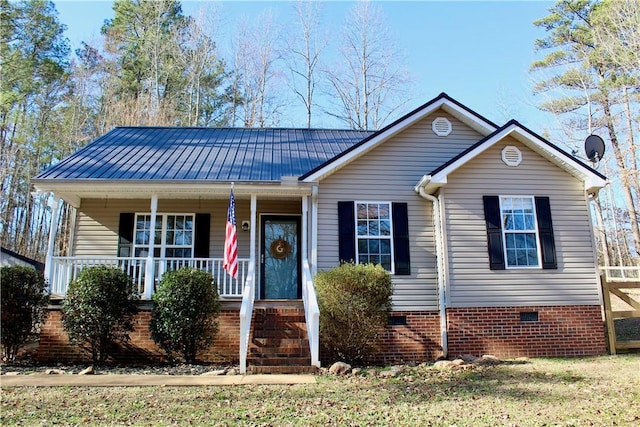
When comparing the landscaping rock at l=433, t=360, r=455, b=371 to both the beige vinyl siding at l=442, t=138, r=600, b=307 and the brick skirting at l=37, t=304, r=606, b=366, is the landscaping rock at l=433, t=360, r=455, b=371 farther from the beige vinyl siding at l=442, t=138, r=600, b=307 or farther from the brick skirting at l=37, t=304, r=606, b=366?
the beige vinyl siding at l=442, t=138, r=600, b=307

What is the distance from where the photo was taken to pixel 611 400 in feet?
17.3

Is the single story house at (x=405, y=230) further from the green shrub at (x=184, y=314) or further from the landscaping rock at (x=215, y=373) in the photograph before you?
the landscaping rock at (x=215, y=373)

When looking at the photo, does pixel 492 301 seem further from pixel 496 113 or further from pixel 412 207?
pixel 496 113

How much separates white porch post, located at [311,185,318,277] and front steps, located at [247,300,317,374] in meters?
0.88

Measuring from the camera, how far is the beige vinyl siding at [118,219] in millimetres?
10164

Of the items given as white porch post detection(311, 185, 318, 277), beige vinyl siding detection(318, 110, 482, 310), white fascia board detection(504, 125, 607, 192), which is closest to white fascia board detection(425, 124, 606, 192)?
white fascia board detection(504, 125, 607, 192)

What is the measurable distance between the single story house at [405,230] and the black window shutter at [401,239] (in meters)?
0.03

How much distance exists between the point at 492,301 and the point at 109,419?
692 cm

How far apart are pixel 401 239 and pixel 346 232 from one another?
115cm

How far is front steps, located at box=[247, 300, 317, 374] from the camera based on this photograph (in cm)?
718

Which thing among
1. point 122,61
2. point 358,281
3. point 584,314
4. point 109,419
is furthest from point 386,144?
point 122,61

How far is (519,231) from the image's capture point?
911 centimetres

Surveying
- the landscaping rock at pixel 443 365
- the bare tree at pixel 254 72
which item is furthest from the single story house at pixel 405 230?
the bare tree at pixel 254 72

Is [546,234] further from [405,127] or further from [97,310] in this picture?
[97,310]
